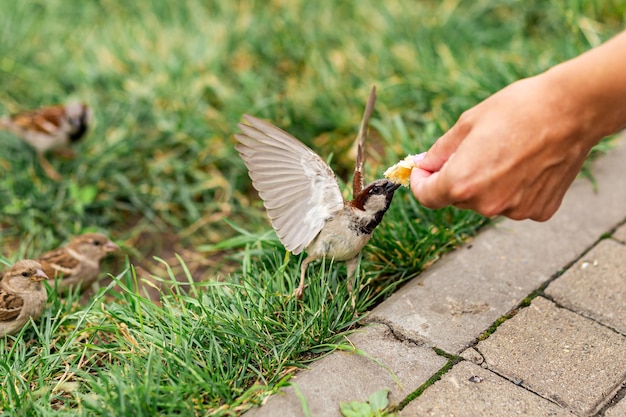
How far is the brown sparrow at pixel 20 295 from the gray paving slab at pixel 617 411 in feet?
8.06

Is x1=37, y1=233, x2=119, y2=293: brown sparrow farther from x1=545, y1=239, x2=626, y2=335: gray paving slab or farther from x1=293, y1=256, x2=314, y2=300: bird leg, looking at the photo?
x1=545, y1=239, x2=626, y2=335: gray paving slab

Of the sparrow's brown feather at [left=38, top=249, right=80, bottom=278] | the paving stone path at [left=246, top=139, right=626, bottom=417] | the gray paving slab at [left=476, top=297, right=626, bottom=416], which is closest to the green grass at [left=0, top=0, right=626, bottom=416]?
the paving stone path at [left=246, top=139, right=626, bottom=417]

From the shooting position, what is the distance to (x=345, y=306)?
3020 millimetres

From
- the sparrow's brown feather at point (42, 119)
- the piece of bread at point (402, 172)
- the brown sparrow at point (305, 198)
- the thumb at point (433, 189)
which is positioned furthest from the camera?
the sparrow's brown feather at point (42, 119)

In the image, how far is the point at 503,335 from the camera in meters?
2.93

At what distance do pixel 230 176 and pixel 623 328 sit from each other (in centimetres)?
272

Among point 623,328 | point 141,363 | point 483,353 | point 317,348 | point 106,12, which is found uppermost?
point 106,12

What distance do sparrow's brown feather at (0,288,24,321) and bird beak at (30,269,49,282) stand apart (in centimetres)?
16

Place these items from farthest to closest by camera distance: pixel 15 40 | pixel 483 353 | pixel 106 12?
pixel 106 12
pixel 15 40
pixel 483 353

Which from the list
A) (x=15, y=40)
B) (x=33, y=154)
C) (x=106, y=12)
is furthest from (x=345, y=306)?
(x=106, y=12)

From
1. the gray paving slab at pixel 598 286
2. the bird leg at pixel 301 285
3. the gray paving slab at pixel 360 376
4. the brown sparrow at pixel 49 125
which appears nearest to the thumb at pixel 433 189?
the gray paving slab at pixel 360 376

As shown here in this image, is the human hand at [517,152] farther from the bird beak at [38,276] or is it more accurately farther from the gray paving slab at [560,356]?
the bird beak at [38,276]

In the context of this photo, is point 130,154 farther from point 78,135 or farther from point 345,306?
point 345,306

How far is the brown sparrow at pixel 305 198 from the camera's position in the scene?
9.98 ft
